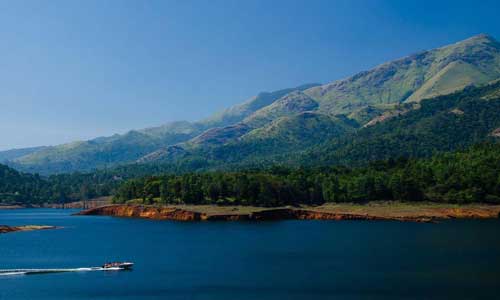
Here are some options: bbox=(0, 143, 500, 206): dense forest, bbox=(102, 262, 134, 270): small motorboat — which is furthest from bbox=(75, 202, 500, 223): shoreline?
bbox=(102, 262, 134, 270): small motorboat

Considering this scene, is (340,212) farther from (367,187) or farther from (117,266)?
(117,266)

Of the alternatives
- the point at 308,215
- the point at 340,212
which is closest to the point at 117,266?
the point at 308,215

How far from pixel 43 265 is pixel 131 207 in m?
110

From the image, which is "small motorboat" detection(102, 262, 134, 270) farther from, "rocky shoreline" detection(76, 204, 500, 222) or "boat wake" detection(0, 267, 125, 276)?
"rocky shoreline" detection(76, 204, 500, 222)

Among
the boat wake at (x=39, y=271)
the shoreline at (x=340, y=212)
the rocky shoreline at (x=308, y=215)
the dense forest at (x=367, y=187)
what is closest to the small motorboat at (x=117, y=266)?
the boat wake at (x=39, y=271)

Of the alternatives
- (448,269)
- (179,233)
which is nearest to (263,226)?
(179,233)

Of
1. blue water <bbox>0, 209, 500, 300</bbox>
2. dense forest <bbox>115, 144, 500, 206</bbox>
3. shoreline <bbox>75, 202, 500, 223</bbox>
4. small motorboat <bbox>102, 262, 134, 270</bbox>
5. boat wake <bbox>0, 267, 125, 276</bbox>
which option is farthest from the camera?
dense forest <bbox>115, 144, 500, 206</bbox>

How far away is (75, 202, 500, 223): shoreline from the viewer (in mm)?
154375

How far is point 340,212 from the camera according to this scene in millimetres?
163625

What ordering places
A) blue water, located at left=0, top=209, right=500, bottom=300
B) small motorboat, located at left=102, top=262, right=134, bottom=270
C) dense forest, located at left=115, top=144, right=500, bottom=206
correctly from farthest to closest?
dense forest, located at left=115, top=144, right=500, bottom=206, small motorboat, located at left=102, top=262, right=134, bottom=270, blue water, located at left=0, top=209, right=500, bottom=300

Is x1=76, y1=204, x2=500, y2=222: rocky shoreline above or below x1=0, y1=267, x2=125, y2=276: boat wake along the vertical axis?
above

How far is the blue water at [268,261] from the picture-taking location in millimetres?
65688

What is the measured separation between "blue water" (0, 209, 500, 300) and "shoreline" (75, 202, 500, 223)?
15.0 metres

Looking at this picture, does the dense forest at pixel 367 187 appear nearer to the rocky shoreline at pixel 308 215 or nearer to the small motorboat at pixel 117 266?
the rocky shoreline at pixel 308 215
